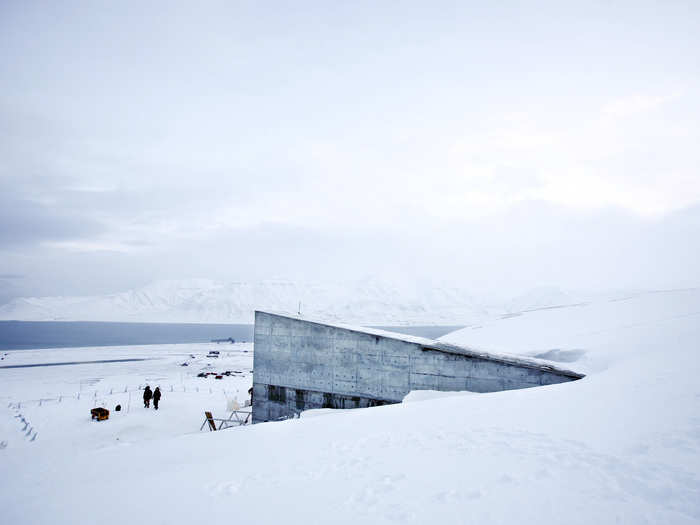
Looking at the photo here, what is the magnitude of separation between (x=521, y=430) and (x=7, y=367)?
246 ft

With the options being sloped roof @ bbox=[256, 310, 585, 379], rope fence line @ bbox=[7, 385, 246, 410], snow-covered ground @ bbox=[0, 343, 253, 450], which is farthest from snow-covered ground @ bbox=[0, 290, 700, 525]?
rope fence line @ bbox=[7, 385, 246, 410]

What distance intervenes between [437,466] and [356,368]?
9539mm

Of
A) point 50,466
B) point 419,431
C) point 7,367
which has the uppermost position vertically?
point 419,431

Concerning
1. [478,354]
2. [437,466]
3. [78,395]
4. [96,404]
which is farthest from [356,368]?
[78,395]

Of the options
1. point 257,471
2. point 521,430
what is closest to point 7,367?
point 257,471

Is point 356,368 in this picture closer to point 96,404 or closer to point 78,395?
point 96,404

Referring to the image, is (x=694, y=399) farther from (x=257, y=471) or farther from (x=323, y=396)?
(x=323, y=396)

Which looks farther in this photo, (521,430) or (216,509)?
(521,430)

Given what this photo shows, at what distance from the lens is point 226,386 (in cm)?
3500

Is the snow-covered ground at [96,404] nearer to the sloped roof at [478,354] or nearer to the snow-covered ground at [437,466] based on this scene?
the snow-covered ground at [437,466]

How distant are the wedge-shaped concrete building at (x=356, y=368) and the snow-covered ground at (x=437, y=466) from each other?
131 inches

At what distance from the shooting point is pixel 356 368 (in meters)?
15.0

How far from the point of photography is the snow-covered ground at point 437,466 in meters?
4.39

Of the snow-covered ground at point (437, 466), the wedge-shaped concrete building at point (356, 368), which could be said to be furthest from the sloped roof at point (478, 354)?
the snow-covered ground at point (437, 466)
